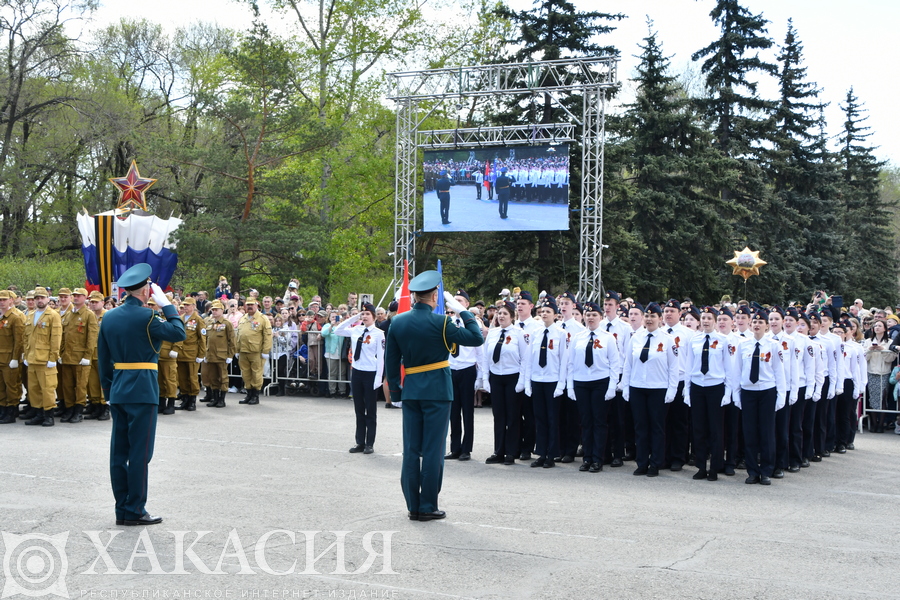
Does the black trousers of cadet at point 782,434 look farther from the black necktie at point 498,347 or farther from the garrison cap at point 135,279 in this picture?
the garrison cap at point 135,279

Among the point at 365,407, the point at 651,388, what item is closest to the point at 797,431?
the point at 651,388

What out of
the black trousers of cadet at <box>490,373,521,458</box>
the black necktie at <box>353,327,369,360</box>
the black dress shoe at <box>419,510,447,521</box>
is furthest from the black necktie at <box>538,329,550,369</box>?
the black dress shoe at <box>419,510,447,521</box>

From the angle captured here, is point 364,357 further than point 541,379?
Yes

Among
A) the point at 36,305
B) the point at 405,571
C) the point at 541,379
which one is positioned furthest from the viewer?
the point at 36,305

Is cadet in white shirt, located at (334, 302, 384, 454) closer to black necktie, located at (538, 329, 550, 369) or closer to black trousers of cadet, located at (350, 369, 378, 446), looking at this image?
black trousers of cadet, located at (350, 369, 378, 446)

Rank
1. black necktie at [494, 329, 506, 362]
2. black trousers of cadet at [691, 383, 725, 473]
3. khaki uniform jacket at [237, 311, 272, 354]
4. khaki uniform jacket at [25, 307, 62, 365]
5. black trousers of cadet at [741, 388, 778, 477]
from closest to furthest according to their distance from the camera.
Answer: black trousers of cadet at [741, 388, 778, 477]
black trousers of cadet at [691, 383, 725, 473]
black necktie at [494, 329, 506, 362]
khaki uniform jacket at [25, 307, 62, 365]
khaki uniform jacket at [237, 311, 272, 354]

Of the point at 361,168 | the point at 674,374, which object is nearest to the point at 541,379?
the point at 674,374

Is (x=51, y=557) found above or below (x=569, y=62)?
below

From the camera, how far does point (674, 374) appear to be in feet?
32.9

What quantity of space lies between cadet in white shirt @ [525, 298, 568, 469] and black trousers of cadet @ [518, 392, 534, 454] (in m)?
0.33

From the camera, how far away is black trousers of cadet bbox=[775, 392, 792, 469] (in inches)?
395

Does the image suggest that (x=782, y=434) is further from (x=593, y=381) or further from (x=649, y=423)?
(x=593, y=381)

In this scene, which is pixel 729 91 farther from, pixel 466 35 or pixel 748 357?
pixel 748 357

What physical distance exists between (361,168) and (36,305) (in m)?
23.4
